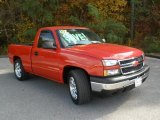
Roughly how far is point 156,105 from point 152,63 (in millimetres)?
5225

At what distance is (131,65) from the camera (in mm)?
6066

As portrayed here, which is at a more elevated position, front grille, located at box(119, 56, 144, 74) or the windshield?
the windshield

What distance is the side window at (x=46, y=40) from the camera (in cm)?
697

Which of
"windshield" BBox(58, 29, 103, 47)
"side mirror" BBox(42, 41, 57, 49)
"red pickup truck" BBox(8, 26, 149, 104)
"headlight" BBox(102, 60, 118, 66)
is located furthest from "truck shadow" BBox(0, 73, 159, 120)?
"windshield" BBox(58, 29, 103, 47)

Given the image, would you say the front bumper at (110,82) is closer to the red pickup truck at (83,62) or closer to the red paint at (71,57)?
the red pickup truck at (83,62)

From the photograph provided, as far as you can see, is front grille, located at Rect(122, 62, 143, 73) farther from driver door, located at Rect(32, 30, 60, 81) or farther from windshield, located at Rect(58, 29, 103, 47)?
driver door, located at Rect(32, 30, 60, 81)

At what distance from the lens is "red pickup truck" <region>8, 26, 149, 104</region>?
5.73m

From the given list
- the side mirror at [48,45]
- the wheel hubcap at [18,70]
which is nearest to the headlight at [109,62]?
the side mirror at [48,45]

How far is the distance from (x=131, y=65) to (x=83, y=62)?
101 cm

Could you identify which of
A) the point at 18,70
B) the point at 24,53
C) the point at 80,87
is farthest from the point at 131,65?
the point at 18,70

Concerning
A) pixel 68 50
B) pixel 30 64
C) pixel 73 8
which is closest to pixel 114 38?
pixel 73 8

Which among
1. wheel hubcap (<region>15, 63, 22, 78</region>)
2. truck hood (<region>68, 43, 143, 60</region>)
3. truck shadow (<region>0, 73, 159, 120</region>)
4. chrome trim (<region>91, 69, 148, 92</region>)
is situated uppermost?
truck hood (<region>68, 43, 143, 60</region>)

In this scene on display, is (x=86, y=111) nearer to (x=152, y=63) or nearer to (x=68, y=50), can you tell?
(x=68, y=50)

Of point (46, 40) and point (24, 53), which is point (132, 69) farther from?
point (24, 53)
